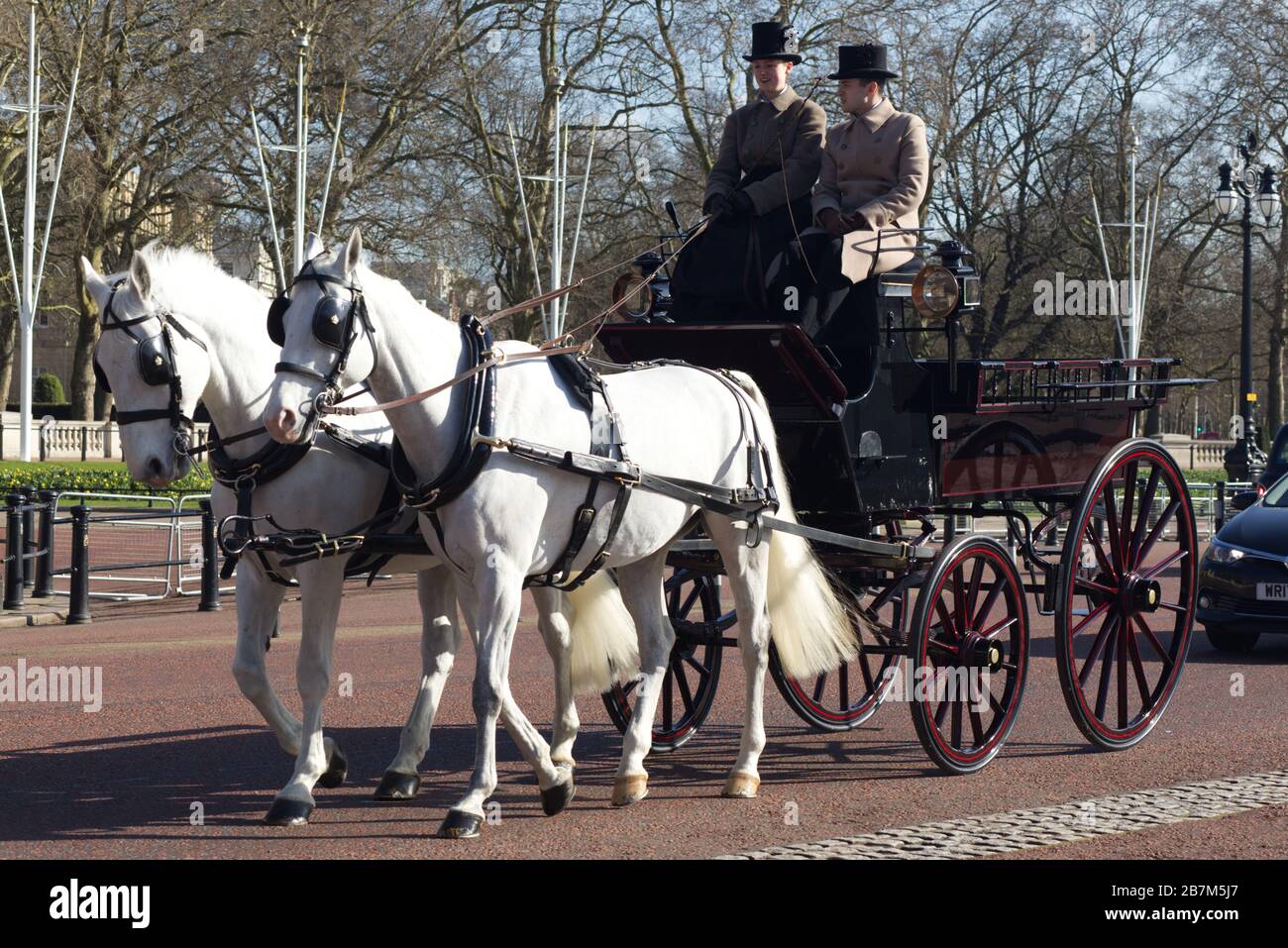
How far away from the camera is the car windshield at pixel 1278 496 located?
13.1 meters

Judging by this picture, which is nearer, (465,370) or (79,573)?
(465,370)

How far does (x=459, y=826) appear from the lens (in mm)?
6098

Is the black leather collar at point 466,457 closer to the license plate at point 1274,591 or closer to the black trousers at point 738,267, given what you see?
the black trousers at point 738,267

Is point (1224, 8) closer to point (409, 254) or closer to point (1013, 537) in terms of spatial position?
point (409, 254)

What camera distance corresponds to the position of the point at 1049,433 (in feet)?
28.9

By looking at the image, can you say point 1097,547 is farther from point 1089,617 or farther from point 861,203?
point 861,203

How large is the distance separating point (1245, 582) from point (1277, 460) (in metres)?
8.52

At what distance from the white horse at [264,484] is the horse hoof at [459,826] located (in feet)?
2.14

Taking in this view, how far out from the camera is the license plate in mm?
11867

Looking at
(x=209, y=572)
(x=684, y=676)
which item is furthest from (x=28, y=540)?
(x=684, y=676)

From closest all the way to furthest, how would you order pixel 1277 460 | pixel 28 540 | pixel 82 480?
pixel 28 540, pixel 1277 460, pixel 82 480

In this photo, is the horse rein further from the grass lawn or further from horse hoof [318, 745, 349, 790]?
the grass lawn

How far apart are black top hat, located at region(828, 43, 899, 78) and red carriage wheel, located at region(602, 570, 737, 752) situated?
264 centimetres

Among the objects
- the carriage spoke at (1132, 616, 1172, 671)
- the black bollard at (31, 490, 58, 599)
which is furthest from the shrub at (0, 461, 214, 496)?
the carriage spoke at (1132, 616, 1172, 671)
